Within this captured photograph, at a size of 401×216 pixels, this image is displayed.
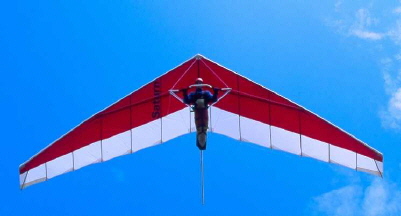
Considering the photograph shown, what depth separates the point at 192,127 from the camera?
23.3 metres

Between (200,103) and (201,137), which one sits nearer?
(200,103)

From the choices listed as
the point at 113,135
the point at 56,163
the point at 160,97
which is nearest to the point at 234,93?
the point at 160,97

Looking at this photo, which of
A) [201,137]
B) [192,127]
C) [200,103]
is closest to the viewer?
[200,103]

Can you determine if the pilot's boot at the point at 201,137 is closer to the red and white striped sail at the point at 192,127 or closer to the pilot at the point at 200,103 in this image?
the pilot at the point at 200,103

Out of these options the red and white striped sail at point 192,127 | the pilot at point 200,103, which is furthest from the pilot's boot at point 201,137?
the red and white striped sail at point 192,127

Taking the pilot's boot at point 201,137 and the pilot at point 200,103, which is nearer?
the pilot at point 200,103

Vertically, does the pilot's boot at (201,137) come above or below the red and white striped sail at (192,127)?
below

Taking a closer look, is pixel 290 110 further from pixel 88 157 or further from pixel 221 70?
pixel 88 157

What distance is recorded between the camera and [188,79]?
22.2m

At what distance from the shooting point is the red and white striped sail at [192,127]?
71.3 feet

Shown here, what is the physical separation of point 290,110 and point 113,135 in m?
5.59

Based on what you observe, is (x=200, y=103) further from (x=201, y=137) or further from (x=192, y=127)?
(x=192, y=127)

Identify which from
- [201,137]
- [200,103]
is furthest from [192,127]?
[200,103]

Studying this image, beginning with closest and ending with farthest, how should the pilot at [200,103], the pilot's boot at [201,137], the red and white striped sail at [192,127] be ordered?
the pilot at [200,103], the pilot's boot at [201,137], the red and white striped sail at [192,127]
